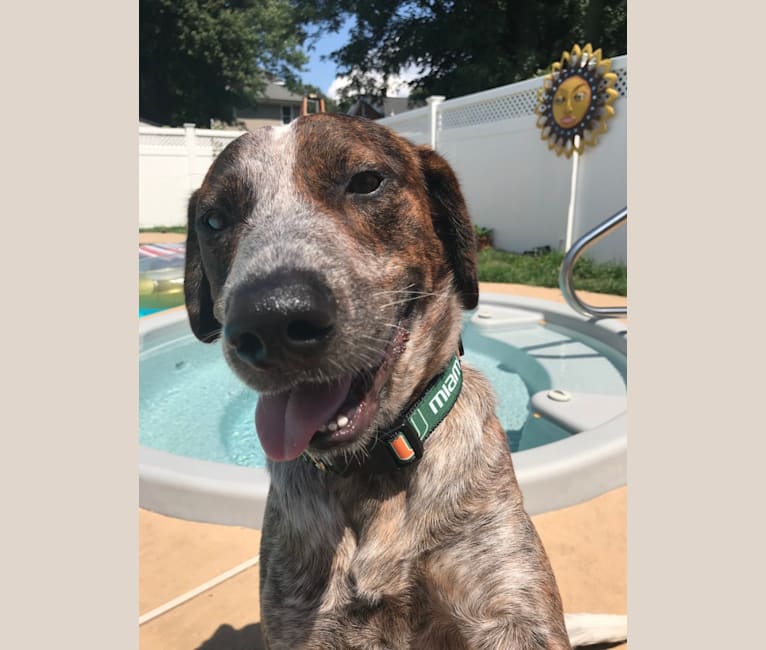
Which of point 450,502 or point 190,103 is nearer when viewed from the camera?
point 450,502

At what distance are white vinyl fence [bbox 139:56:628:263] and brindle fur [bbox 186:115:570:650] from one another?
24.3ft

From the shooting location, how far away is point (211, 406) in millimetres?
6168

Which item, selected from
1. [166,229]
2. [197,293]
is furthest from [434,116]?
[197,293]

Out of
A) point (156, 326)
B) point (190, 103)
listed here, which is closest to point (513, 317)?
point (156, 326)

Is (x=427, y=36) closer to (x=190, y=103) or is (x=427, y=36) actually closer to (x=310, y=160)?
(x=190, y=103)

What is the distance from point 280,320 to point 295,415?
350 millimetres

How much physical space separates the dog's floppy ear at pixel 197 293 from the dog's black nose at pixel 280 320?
37.7 inches

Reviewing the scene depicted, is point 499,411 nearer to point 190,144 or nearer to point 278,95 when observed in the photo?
point 190,144

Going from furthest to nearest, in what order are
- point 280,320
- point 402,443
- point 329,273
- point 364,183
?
point 364,183, point 402,443, point 329,273, point 280,320

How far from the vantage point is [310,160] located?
1.81 metres

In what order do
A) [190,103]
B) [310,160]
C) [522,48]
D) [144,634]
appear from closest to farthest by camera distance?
[310,160], [144,634], [522,48], [190,103]

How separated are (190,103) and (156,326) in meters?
24.4

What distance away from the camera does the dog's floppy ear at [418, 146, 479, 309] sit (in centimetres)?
209

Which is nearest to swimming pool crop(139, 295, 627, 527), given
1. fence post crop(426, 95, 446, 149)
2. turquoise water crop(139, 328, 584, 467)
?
turquoise water crop(139, 328, 584, 467)
